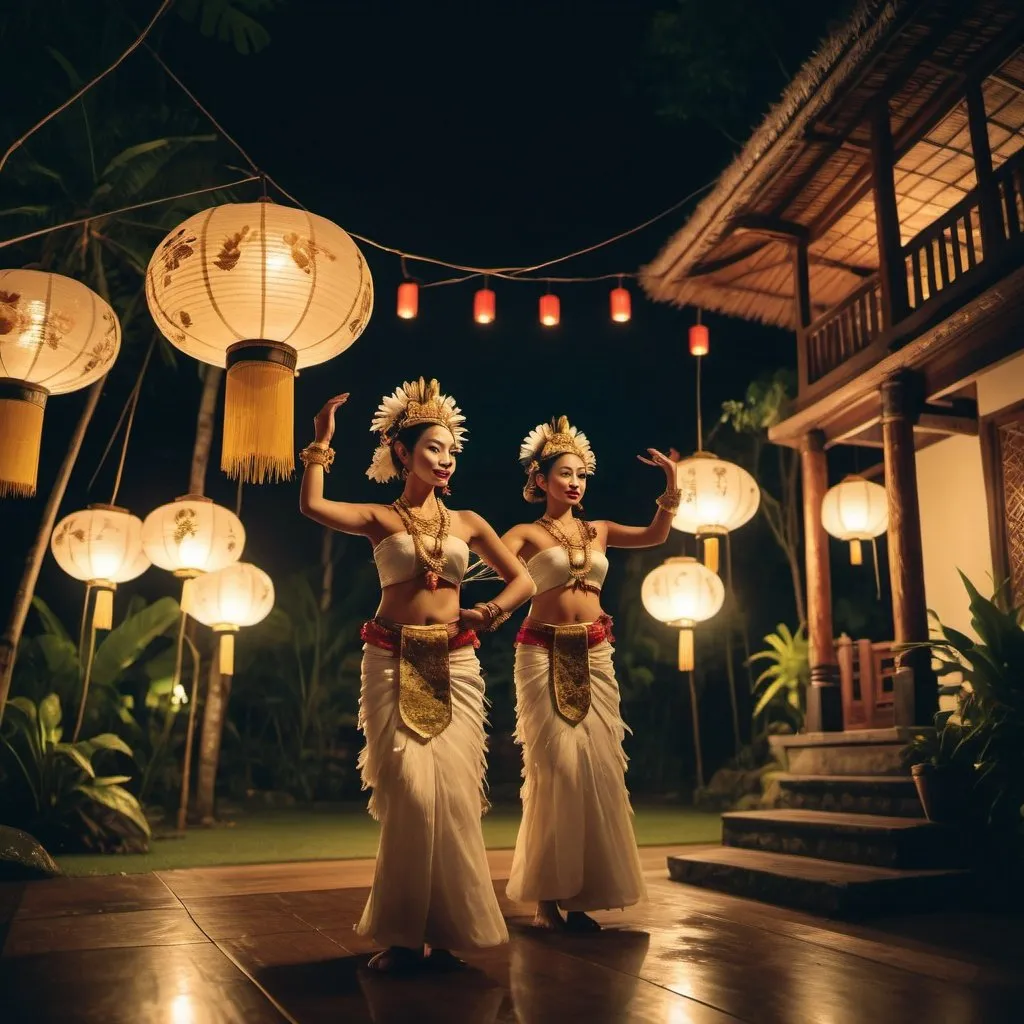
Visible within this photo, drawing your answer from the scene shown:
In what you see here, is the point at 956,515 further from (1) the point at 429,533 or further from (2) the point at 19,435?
(2) the point at 19,435

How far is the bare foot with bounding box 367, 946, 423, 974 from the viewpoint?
2928mm

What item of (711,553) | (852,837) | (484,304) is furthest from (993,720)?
(484,304)

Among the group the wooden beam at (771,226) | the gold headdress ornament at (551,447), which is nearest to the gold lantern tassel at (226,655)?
the gold headdress ornament at (551,447)

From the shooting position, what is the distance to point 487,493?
18297 mm

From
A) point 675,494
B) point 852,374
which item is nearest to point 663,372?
point 852,374

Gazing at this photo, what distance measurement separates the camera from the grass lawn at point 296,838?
6.70 m

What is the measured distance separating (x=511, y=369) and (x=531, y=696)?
1400cm

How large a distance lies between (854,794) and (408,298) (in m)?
4.87

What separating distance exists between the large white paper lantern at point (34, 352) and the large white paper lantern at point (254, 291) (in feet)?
2.77

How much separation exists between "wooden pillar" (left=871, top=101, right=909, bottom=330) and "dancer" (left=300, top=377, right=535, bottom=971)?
14.4 feet

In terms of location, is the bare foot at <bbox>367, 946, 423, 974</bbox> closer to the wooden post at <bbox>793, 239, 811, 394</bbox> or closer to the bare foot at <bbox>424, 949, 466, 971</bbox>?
the bare foot at <bbox>424, 949, 466, 971</bbox>

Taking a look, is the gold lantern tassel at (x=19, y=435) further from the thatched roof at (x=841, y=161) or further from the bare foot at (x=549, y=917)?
the thatched roof at (x=841, y=161)

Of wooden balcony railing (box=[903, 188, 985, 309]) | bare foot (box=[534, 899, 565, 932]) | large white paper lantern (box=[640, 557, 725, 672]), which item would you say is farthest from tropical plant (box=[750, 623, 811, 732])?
bare foot (box=[534, 899, 565, 932])

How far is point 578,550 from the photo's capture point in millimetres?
4105
